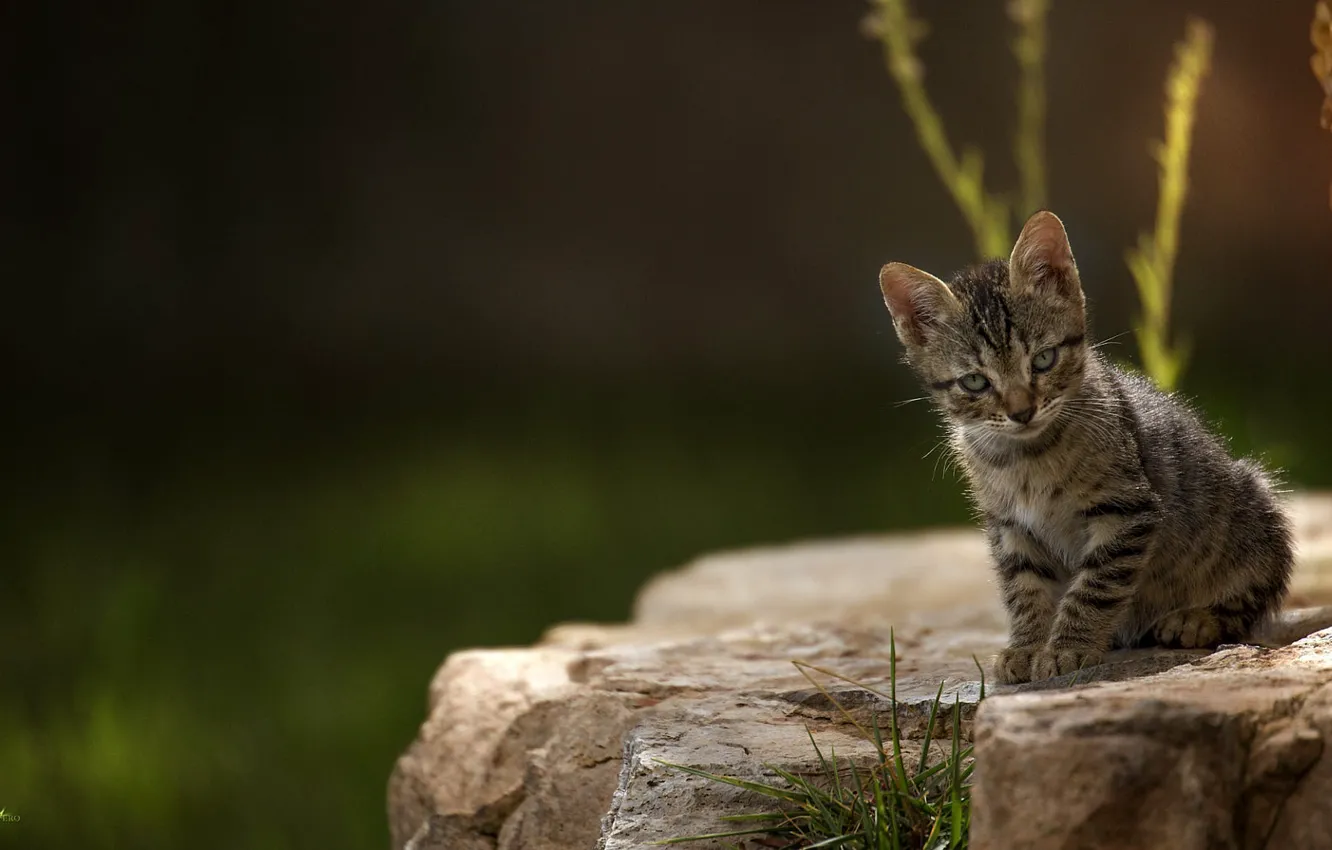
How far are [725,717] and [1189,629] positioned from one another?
3.02 feet

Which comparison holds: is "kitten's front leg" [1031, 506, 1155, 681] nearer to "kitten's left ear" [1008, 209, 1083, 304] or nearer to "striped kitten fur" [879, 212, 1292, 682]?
"striped kitten fur" [879, 212, 1292, 682]

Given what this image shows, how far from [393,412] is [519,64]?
161 centimetres

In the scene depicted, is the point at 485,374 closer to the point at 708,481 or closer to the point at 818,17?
the point at 708,481

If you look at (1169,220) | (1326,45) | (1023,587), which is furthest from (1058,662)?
(1169,220)

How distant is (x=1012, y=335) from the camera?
2.83 meters

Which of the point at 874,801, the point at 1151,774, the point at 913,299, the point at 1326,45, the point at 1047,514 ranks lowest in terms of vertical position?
the point at 874,801

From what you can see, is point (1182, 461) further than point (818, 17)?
No

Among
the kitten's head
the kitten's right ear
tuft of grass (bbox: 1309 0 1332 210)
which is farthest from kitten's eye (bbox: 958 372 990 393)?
tuft of grass (bbox: 1309 0 1332 210)

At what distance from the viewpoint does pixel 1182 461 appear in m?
2.98

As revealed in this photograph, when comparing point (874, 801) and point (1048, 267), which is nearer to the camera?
point (874, 801)

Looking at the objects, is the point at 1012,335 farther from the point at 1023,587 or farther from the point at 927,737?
the point at 927,737

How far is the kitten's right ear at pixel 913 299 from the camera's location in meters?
2.95

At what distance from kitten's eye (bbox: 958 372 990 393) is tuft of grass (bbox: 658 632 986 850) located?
62cm

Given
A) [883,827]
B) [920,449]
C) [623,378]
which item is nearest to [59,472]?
[623,378]
